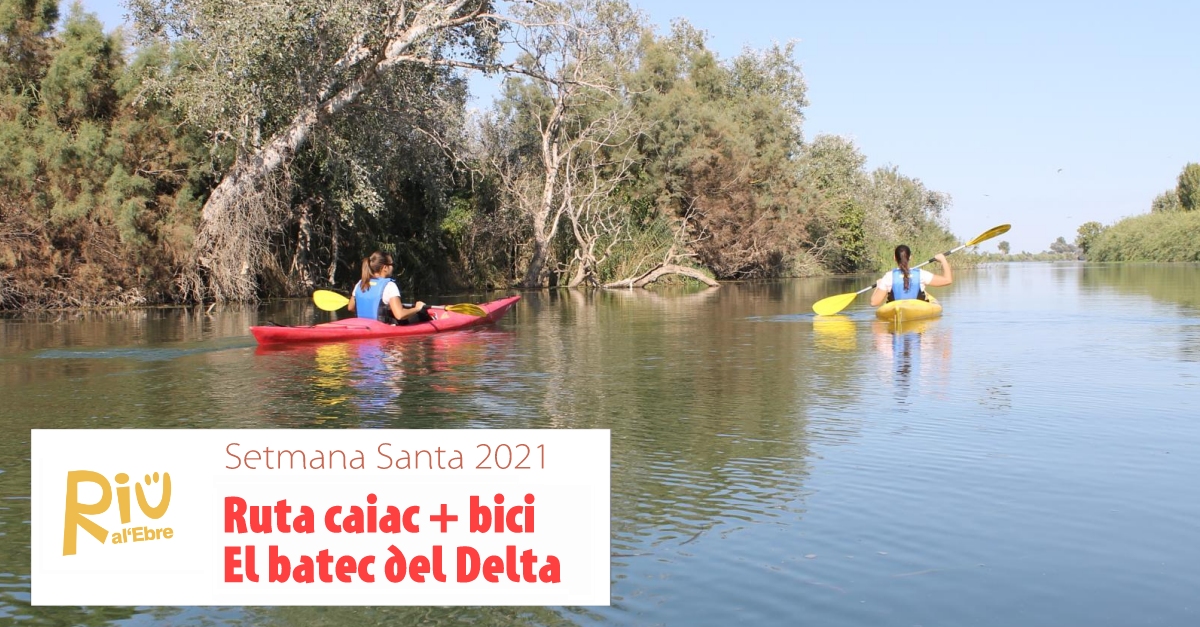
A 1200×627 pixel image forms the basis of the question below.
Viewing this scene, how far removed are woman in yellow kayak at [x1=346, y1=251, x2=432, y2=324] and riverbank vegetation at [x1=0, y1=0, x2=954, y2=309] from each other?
8.42 meters

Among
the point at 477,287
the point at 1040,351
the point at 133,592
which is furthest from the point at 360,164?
the point at 133,592

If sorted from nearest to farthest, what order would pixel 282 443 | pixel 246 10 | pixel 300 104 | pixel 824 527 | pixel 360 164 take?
1. pixel 282 443
2. pixel 824 527
3. pixel 246 10
4. pixel 300 104
5. pixel 360 164

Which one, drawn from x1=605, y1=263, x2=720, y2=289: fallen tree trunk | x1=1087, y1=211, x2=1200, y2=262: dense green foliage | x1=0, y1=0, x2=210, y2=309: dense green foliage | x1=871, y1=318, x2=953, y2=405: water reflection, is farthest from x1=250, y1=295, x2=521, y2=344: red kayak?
x1=1087, y1=211, x2=1200, y2=262: dense green foliage

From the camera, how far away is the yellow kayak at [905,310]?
16.2m

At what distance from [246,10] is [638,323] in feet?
31.2

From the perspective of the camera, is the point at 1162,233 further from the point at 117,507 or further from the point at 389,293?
the point at 117,507

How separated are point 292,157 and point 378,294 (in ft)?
35.6

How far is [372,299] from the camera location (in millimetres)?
14055

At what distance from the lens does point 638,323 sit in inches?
688

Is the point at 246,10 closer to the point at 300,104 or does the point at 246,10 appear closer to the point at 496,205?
the point at 300,104

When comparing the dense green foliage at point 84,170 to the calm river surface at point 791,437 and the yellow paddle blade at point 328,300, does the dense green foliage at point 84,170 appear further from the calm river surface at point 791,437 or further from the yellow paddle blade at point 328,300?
the yellow paddle blade at point 328,300

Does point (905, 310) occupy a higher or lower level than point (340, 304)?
lower

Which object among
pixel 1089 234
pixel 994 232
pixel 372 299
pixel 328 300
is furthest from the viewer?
pixel 1089 234

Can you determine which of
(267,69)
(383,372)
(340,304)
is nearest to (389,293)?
(340,304)
